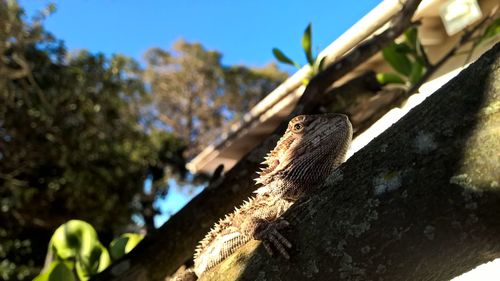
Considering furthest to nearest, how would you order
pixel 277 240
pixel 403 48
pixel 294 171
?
1. pixel 403 48
2. pixel 294 171
3. pixel 277 240

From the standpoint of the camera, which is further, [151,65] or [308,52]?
[151,65]

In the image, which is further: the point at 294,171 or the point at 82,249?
the point at 82,249

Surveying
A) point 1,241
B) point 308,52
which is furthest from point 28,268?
point 308,52

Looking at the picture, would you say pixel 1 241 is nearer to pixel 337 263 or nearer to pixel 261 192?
pixel 261 192

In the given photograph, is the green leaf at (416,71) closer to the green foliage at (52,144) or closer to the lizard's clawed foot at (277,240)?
the lizard's clawed foot at (277,240)

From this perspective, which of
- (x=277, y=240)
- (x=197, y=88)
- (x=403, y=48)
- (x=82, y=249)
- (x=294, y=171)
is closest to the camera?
(x=277, y=240)

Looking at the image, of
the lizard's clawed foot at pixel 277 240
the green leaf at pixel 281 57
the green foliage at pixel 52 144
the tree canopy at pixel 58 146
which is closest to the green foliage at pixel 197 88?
the tree canopy at pixel 58 146

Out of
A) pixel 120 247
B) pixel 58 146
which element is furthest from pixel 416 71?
pixel 58 146

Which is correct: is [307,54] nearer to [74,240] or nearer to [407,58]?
[407,58]

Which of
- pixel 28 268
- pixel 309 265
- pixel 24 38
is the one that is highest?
pixel 24 38
